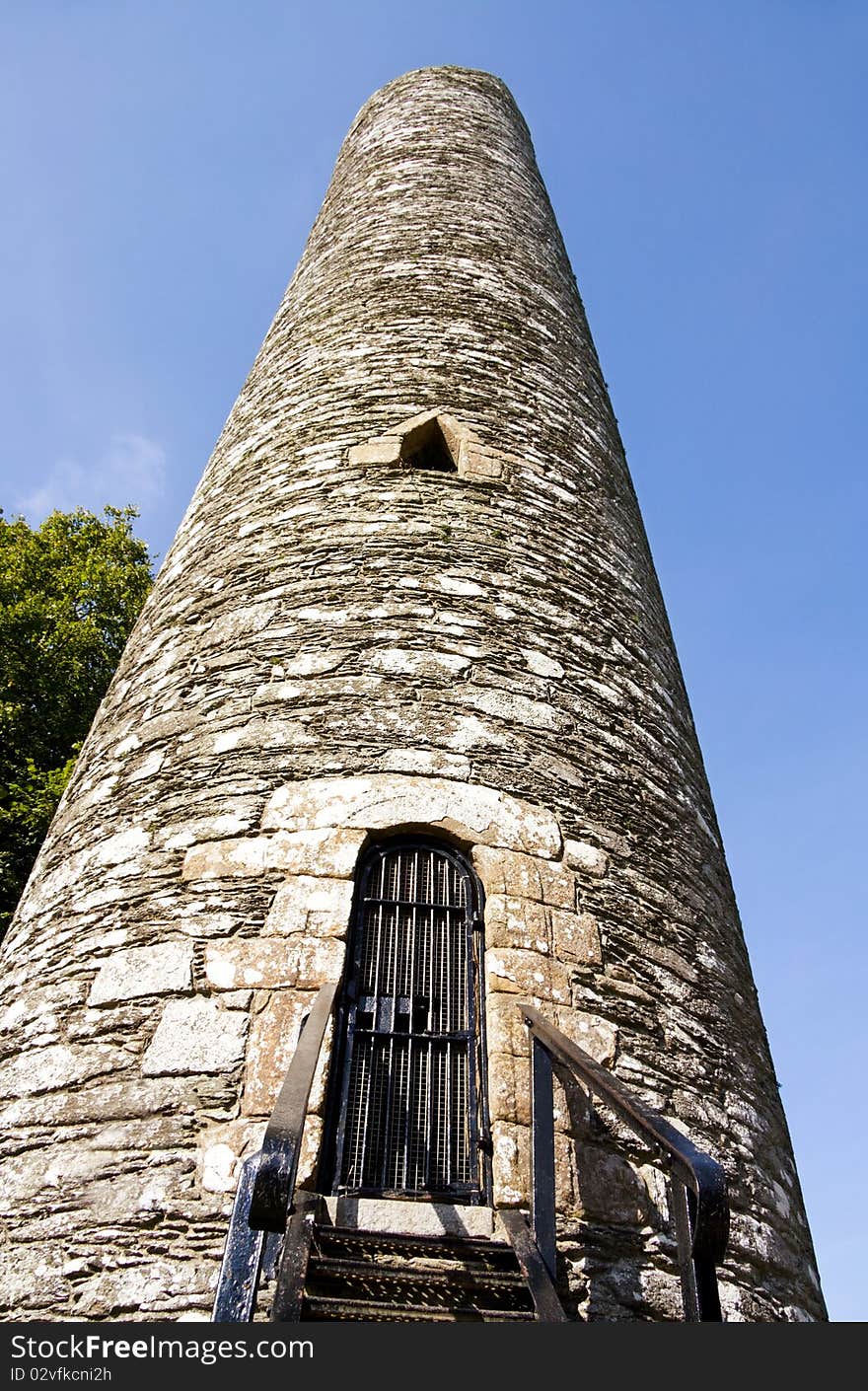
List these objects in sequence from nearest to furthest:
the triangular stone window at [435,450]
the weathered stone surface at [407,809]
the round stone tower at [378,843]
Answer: the round stone tower at [378,843] → the weathered stone surface at [407,809] → the triangular stone window at [435,450]

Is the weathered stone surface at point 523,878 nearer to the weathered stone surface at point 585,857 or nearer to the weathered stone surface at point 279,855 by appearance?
the weathered stone surface at point 585,857

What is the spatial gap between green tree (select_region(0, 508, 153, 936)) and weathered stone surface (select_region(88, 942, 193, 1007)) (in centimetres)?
533

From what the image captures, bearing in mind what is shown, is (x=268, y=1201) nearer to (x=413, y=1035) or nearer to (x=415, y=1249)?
(x=415, y=1249)

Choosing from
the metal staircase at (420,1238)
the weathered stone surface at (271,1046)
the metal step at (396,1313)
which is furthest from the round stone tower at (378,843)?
the metal step at (396,1313)

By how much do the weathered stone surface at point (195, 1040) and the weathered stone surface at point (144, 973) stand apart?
0.07 m

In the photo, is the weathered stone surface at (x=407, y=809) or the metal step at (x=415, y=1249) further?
the weathered stone surface at (x=407, y=809)

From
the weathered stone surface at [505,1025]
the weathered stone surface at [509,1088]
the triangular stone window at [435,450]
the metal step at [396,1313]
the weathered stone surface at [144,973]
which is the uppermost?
the triangular stone window at [435,450]

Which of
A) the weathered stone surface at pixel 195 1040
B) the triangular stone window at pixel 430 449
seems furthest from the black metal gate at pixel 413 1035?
the triangular stone window at pixel 430 449

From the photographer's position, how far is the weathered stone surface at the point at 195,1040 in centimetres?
257

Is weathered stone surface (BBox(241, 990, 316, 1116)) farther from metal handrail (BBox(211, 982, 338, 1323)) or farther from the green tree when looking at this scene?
the green tree

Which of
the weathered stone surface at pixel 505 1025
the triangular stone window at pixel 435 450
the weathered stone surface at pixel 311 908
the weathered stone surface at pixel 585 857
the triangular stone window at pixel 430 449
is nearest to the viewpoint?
the weathered stone surface at pixel 505 1025

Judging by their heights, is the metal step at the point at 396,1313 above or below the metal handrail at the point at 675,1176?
below

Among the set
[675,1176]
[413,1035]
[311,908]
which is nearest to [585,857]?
[413,1035]

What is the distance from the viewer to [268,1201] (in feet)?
5.18
